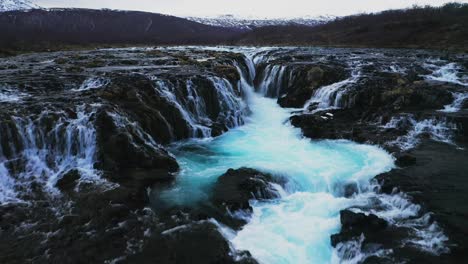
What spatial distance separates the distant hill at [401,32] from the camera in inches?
2046

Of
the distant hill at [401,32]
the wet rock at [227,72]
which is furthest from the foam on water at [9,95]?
the distant hill at [401,32]

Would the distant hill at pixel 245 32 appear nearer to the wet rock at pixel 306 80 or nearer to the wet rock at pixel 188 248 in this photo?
the wet rock at pixel 306 80

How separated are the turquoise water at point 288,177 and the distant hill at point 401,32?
36.6 meters

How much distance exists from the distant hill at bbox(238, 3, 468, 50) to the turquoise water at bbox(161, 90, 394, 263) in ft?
120

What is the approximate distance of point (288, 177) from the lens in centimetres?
1348

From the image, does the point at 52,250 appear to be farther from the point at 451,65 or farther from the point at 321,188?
the point at 451,65

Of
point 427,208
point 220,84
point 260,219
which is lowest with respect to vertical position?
point 260,219

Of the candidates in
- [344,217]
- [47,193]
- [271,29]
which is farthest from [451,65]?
[271,29]

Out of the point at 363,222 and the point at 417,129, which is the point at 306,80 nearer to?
the point at 417,129

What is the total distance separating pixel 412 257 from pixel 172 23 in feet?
456

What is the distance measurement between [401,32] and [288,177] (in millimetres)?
54608

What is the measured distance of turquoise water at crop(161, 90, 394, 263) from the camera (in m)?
9.92

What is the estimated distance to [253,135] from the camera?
65.4 feet

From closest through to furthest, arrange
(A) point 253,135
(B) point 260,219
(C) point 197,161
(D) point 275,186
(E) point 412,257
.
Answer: (E) point 412,257 < (B) point 260,219 < (D) point 275,186 < (C) point 197,161 < (A) point 253,135
